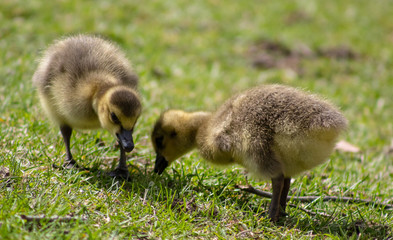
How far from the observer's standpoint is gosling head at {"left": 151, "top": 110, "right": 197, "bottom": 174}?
425 cm

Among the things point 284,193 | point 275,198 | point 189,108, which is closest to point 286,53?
point 189,108

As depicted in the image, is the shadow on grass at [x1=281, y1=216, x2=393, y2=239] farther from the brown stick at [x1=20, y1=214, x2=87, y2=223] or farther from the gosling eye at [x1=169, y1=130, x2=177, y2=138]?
the brown stick at [x1=20, y1=214, x2=87, y2=223]

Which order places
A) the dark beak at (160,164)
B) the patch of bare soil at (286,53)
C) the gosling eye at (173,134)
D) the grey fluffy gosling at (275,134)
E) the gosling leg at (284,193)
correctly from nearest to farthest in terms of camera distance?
1. the grey fluffy gosling at (275,134)
2. the gosling leg at (284,193)
3. the dark beak at (160,164)
4. the gosling eye at (173,134)
5. the patch of bare soil at (286,53)

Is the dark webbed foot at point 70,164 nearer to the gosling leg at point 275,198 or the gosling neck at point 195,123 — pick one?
the gosling neck at point 195,123

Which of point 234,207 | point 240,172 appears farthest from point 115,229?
point 240,172

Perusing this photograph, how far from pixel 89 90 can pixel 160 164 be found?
96cm

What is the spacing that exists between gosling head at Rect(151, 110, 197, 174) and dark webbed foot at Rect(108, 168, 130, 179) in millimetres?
339

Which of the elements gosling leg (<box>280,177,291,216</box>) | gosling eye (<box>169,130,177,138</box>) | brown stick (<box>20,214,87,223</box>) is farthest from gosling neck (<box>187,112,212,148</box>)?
brown stick (<box>20,214,87,223</box>)

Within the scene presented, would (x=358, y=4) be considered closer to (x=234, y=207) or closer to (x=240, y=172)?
(x=240, y=172)

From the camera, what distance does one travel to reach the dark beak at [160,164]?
4172mm

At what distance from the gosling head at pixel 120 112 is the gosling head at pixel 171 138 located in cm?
61

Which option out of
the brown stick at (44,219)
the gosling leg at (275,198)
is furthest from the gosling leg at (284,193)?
the brown stick at (44,219)

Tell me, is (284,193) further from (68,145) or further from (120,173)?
(68,145)

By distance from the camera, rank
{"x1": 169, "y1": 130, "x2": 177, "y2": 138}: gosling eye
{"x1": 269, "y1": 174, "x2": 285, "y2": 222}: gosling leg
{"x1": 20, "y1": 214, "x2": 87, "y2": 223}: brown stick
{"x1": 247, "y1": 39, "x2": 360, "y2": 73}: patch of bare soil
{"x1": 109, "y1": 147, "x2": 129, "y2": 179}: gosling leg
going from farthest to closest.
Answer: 1. {"x1": 247, "y1": 39, "x2": 360, "y2": 73}: patch of bare soil
2. {"x1": 169, "y1": 130, "x2": 177, "y2": 138}: gosling eye
3. {"x1": 109, "y1": 147, "x2": 129, "y2": 179}: gosling leg
4. {"x1": 269, "y1": 174, "x2": 285, "y2": 222}: gosling leg
5. {"x1": 20, "y1": 214, "x2": 87, "y2": 223}: brown stick
